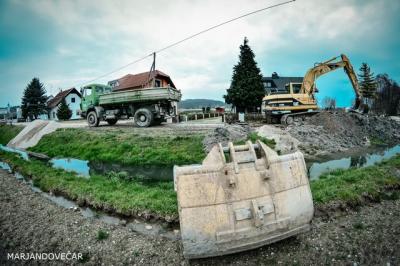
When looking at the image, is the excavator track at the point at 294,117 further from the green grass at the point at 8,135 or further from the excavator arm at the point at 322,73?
the green grass at the point at 8,135

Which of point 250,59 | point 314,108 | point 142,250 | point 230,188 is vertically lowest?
point 142,250

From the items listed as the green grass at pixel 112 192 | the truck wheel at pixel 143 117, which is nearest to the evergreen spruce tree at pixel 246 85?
the truck wheel at pixel 143 117

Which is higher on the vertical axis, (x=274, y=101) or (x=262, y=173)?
(x=274, y=101)

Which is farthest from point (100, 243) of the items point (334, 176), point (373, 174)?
point (373, 174)

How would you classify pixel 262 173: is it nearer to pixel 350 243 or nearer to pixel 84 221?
pixel 350 243

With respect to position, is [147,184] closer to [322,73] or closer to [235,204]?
[235,204]

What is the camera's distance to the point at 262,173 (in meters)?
3.45

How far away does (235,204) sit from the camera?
3.25 meters

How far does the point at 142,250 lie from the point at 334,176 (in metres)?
6.10

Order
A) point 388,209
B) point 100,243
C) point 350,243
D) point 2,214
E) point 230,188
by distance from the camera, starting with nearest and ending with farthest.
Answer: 1. point 230,188
2. point 350,243
3. point 100,243
4. point 388,209
5. point 2,214

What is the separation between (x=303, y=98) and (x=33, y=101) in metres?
50.3

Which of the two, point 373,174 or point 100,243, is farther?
point 373,174

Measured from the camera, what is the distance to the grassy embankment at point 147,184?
220 inches

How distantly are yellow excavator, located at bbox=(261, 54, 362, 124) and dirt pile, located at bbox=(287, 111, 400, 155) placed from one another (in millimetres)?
1311
